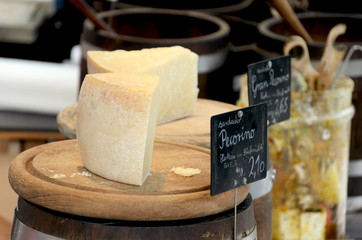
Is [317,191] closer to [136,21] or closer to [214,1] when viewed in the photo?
[136,21]

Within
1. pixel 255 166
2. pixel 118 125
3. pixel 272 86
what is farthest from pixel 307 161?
pixel 118 125

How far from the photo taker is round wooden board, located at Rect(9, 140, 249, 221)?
1123 millimetres

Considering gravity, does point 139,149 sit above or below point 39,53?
above

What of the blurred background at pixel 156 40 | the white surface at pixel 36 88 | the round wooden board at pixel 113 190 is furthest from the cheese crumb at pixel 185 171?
the white surface at pixel 36 88

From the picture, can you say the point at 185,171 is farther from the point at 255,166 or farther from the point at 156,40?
the point at 156,40

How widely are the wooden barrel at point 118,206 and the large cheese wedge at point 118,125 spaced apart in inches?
1.1

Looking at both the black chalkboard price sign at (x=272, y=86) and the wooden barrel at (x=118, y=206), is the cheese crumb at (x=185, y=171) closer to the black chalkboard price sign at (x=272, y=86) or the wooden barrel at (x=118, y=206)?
the wooden barrel at (x=118, y=206)

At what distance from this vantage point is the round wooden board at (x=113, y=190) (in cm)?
112

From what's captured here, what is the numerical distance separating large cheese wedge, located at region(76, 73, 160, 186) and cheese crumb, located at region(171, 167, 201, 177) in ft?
0.19

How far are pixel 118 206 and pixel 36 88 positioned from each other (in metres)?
2.20

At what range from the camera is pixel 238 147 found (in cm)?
125

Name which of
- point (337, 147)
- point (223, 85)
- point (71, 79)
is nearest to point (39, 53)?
point (71, 79)

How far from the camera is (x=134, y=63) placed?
5.24ft

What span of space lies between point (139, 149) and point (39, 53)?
9.98 feet
